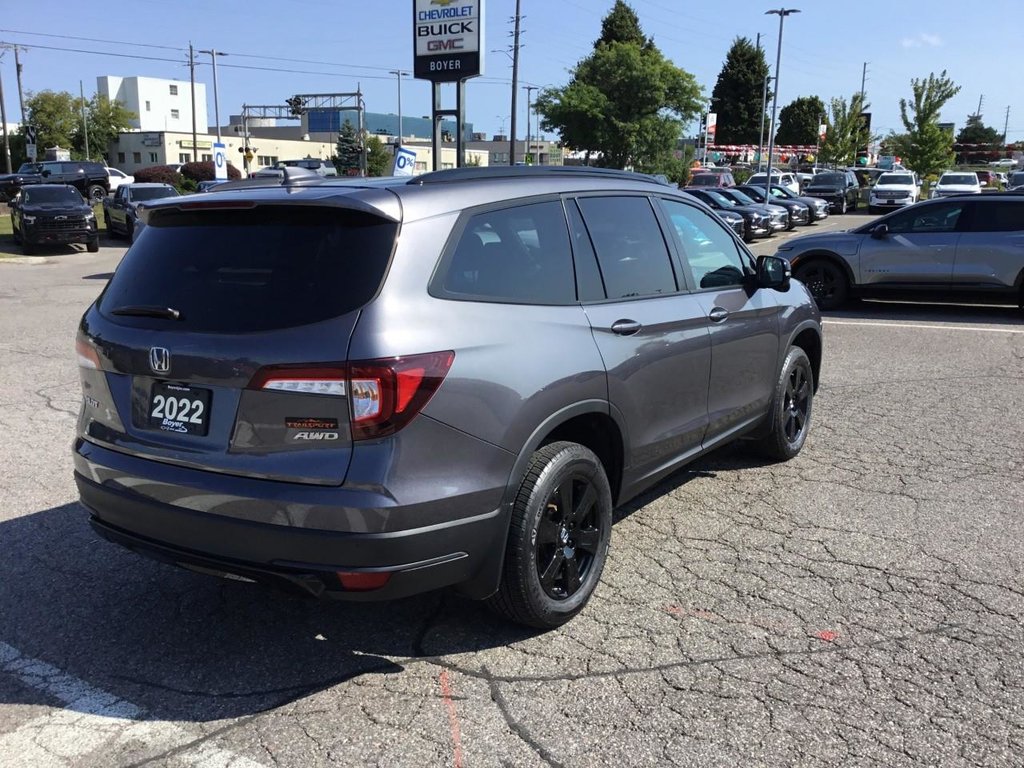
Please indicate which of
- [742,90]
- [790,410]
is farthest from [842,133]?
[790,410]

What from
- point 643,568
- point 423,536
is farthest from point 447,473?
Result: point 643,568

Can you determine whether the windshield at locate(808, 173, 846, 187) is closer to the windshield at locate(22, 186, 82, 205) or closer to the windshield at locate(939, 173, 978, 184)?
the windshield at locate(939, 173, 978, 184)

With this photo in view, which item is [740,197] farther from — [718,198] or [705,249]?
[705,249]

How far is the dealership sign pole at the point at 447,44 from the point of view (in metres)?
21.2

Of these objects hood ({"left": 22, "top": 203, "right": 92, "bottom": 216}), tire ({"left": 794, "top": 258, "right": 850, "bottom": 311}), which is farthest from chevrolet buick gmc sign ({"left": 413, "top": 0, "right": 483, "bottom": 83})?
tire ({"left": 794, "top": 258, "right": 850, "bottom": 311})

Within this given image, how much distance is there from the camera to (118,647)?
11.5 ft

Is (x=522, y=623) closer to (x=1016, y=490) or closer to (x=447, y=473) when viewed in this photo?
(x=447, y=473)

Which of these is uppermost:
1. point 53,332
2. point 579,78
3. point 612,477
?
point 579,78

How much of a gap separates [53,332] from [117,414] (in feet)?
29.2

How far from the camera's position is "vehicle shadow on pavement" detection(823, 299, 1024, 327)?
489 inches

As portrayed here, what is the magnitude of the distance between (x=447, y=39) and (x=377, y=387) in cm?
2046

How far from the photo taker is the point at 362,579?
2914 mm

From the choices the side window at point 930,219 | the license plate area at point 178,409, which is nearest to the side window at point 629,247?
the license plate area at point 178,409

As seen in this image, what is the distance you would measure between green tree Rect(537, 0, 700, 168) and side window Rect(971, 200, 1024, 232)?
41.0 metres
